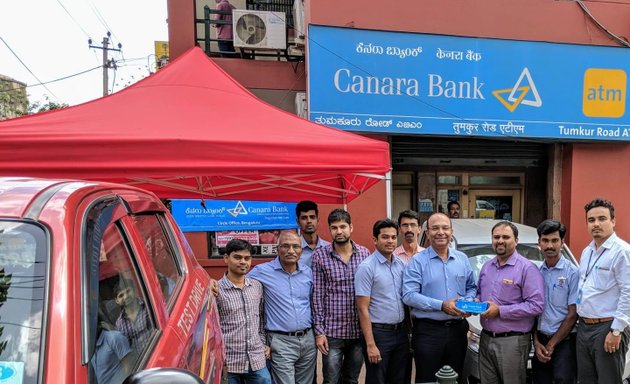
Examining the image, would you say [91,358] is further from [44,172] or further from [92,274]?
[44,172]

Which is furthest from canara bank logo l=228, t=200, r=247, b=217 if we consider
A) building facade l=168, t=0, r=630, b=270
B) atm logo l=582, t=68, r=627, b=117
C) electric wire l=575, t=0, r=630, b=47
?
electric wire l=575, t=0, r=630, b=47

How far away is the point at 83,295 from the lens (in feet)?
3.83

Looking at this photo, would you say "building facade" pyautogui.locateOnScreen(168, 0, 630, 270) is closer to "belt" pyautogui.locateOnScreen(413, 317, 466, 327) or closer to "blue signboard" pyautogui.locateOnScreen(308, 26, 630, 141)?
"blue signboard" pyautogui.locateOnScreen(308, 26, 630, 141)

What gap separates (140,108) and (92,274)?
2103 mm

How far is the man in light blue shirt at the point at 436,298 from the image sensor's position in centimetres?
320

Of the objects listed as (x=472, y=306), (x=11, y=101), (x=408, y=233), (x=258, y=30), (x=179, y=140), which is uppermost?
(x=11, y=101)

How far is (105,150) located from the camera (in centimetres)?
267

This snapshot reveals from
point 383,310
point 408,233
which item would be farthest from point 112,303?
point 408,233

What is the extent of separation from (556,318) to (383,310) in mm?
1286

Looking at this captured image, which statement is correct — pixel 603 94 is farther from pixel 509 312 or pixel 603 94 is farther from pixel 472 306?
pixel 472 306

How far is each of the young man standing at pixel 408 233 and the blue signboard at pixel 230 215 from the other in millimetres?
3105

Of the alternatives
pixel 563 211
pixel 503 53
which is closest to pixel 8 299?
pixel 503 53

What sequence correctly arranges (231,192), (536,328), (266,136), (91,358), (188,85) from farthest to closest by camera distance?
(231,192) → (188,85) → (536,328) → (266,136) → (91,358)

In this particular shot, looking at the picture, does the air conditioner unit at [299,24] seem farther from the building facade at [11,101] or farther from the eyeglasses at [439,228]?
the building facade at [11,101]
